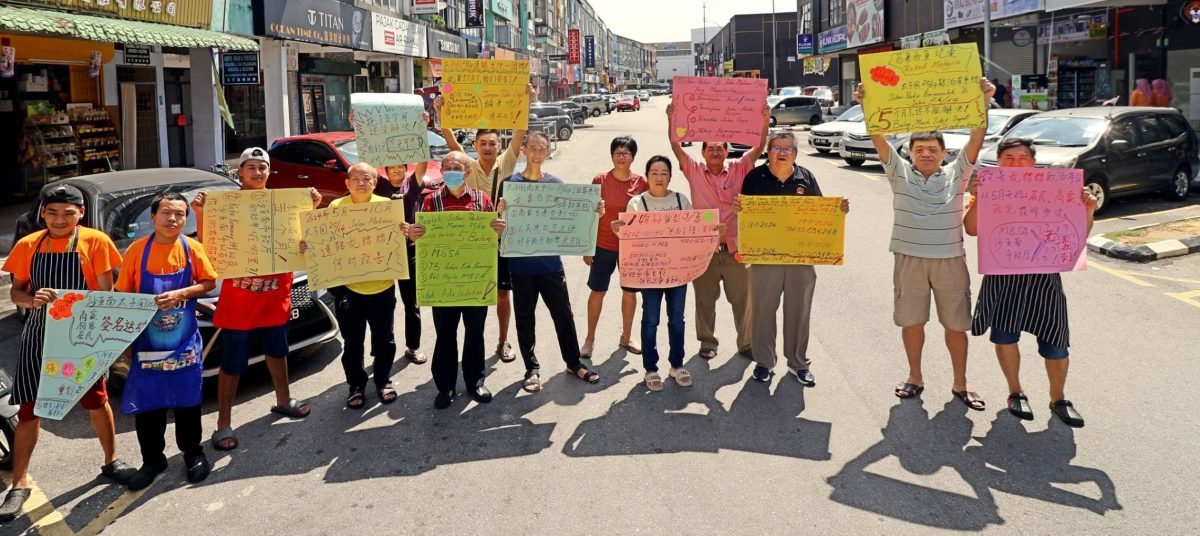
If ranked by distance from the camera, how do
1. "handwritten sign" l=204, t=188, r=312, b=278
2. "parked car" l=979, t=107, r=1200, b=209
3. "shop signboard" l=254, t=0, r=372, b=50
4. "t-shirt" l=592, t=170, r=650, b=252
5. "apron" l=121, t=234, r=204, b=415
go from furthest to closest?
"shop signboard" l=254, t=0, r=372, b=50
"parked car" l=979, t=107, r=1200, b=209
"t-shirt" l=592, t=170, r=650, b=252
"handwritten sign" l=204, t=188, r=312, b=278
"apron" l=121, t=234, r=204, b=415

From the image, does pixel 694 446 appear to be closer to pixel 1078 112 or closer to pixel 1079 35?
pixel 1078 112

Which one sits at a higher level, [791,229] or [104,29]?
[104,29]

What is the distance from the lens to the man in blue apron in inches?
180

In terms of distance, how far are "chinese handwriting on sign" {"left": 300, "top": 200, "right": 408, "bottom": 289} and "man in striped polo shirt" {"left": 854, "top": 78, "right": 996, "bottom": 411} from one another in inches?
127

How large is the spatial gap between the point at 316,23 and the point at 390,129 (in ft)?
62.1

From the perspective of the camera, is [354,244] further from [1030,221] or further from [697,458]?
[1030,221]

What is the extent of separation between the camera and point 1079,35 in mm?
25953

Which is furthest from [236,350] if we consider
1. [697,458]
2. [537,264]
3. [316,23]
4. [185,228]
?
[316,23]

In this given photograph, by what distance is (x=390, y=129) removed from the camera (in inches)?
246

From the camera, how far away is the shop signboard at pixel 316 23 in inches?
808

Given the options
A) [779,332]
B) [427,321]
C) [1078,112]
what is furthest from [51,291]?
[1078,112]

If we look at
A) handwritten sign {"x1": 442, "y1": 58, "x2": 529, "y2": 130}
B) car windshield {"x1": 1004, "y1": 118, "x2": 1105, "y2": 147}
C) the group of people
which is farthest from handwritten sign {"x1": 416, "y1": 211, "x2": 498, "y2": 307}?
car windshield {"x1": 1004, "y1": 118, "x2": 1105, "y2": 147}

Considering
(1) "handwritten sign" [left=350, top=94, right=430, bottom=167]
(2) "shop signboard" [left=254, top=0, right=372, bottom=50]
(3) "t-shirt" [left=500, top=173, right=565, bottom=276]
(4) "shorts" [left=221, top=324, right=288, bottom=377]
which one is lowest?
(4) "shorts" [left=221, top=324, right=288, bottom=377]

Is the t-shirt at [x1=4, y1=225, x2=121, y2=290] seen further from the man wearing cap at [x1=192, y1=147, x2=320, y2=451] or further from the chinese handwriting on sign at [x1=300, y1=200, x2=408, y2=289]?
the chinese handwriting on sign at [x1=300, y1=200, x2=408, y2=289]
